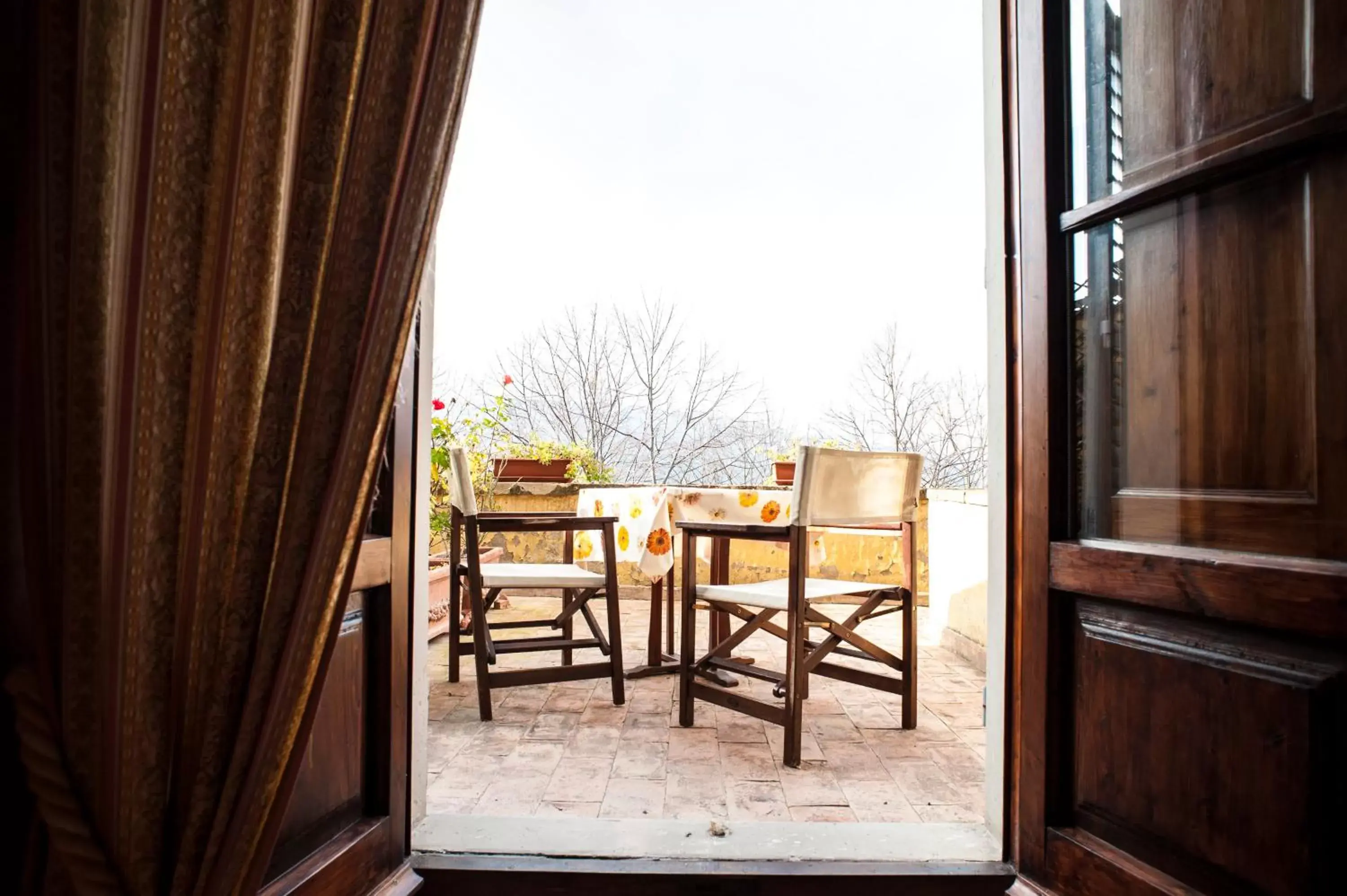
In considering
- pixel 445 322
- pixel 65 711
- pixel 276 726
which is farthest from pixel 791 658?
pixel 65 711

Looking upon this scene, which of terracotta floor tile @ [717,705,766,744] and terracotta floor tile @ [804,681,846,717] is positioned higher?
terracotta floor tile @ [717,705,766,744]

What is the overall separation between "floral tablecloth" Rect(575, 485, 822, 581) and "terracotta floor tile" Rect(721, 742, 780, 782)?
798 mm

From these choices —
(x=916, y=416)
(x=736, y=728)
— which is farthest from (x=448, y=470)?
(x=916, y=416)

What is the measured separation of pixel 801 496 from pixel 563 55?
24.3ft

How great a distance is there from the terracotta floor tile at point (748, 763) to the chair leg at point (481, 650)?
84 centimetres

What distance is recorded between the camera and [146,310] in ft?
2.88

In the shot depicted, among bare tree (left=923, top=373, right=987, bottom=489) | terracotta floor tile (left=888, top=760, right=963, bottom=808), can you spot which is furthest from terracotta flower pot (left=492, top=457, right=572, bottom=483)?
bare tree (left=923, top=373, right=987, bottom=489)

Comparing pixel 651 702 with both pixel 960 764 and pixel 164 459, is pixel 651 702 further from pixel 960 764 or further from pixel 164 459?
pixel 164 459

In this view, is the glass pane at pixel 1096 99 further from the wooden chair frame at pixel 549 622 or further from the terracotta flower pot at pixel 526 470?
the terracotta flower pot at pixel 526 470

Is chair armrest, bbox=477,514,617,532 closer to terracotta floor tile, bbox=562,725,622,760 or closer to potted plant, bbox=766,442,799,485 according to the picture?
terracotta floor tile, bbox=562,725,622,760

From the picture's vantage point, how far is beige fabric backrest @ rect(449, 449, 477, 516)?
8.29ft

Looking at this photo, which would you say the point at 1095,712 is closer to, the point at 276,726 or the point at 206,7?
the point at 276,726

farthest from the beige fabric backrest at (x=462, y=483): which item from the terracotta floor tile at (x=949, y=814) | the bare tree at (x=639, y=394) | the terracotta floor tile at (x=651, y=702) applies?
the bare tree at (x=639, y=394)

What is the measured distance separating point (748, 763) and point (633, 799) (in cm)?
43
